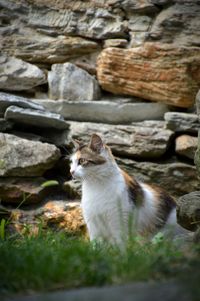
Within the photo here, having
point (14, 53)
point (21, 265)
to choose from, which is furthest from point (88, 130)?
point (21, 265)

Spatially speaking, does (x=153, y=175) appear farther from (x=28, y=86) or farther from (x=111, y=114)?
(x=28, y=86)

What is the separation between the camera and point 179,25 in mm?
6426

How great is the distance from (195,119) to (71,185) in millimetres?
1383

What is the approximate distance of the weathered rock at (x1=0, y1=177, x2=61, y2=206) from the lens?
20.7 ft

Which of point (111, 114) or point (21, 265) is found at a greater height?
point (21, 265)

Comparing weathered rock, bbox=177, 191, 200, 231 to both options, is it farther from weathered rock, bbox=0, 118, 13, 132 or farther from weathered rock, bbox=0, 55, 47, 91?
weathered rock, bbox=0, 55, 47, 91

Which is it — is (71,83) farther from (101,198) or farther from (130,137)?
(101,198)

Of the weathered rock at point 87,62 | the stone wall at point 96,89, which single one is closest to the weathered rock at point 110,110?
the stone wall at point 96,89

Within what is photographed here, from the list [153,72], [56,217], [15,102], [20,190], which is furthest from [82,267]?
[153,72]

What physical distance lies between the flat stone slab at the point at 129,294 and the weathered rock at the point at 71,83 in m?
4.26

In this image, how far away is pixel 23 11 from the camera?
6805mm

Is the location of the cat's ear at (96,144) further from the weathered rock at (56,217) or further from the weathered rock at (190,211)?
→ the weathered rock at (190,211)

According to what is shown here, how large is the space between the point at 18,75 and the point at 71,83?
550 millimetres

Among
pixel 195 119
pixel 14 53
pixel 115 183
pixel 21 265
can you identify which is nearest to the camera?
pixel 21 265
